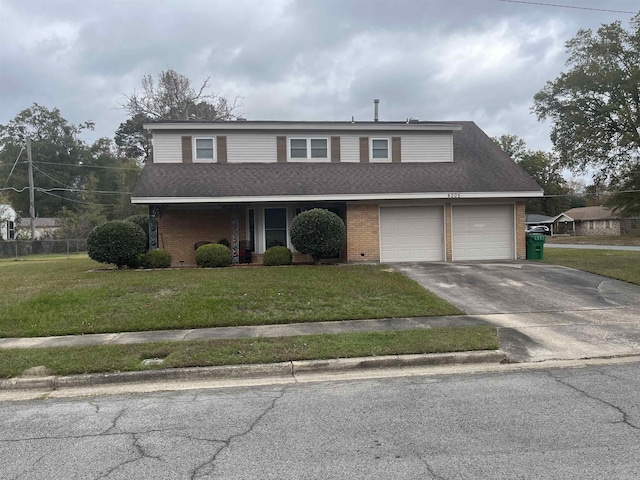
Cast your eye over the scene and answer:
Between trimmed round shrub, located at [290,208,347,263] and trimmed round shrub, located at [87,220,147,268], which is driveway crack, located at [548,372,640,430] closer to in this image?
trimmed round shrub, located at [290,208,347,263]

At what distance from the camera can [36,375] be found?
5.96 meters

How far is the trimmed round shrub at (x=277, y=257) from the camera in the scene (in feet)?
50.0

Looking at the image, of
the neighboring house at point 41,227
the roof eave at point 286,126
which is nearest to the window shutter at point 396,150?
the roof eave at point 286,126

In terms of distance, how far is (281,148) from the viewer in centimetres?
1819

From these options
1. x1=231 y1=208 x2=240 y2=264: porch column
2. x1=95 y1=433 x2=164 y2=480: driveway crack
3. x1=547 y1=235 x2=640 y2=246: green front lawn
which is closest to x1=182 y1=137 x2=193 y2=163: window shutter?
x1=231 y1=208 x2=240 y2=264: porch column

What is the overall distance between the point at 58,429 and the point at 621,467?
4.77m

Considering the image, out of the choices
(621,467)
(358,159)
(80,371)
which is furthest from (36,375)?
(358,159)

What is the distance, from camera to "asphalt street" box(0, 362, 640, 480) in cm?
351

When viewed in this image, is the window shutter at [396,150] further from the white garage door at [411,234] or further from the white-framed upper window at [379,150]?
the white garage door at [411,234]

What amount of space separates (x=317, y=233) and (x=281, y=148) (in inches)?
207

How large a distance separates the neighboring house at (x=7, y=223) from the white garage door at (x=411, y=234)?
40856 millimetres

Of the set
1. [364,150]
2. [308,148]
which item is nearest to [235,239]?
[308,148]

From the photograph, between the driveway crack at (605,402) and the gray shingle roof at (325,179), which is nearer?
the driveway crack at (605,402)

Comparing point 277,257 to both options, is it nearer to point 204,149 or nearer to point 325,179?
point 325,179
